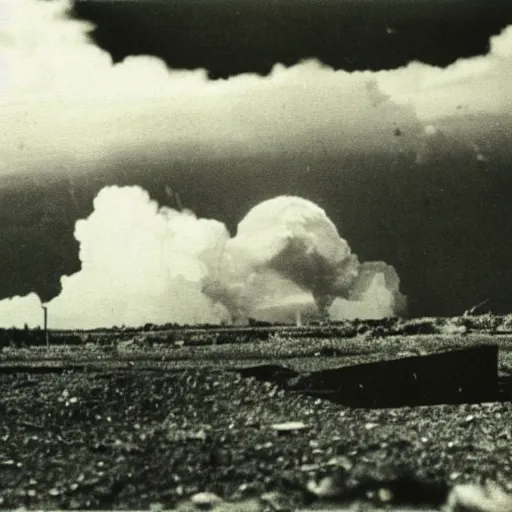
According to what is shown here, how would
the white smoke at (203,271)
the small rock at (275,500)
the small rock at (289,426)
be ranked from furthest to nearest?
the white smoke at (203,271) → the small rock at (289,426) → the small rock at (275,500)

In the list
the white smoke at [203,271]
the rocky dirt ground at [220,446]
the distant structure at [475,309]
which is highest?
the white smoke at [203,271]

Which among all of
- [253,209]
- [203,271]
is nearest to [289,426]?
[203,271]

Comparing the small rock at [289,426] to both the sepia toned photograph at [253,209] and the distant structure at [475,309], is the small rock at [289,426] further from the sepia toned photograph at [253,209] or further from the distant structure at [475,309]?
the distant structure at [475,309]

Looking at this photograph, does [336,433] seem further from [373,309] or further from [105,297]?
[105,297]

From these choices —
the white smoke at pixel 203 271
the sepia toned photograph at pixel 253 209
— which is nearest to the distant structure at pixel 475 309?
the sepia toned photograph at pixel 253 209

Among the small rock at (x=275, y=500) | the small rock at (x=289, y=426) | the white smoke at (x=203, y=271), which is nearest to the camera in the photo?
the small rock at (x=275, y=500)

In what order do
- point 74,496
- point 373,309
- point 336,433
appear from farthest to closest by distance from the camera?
1. point 373,309
2. point 336,433
3. point 74,496

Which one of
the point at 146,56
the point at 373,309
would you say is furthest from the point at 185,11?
the point at 373,309
